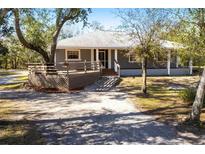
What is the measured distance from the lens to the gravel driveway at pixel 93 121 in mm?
10766

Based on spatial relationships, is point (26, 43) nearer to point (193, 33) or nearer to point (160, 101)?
point (160, 101)

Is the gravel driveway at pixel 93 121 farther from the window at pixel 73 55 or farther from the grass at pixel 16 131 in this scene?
the window at pixel 73 55

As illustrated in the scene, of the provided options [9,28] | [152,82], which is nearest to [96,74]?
[152,82]

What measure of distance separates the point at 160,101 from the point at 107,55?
16.3 meters

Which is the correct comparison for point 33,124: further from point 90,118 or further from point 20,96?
point 20,96

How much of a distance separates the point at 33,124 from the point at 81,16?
1497 centimetres

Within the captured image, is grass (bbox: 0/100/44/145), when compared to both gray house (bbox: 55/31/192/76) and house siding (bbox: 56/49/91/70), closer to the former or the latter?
gray house (bbox: 55/31/192/76)

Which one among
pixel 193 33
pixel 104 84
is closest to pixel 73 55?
pixel 104 84

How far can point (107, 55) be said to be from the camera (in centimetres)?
3384

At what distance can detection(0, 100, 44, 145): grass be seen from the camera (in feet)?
34.7

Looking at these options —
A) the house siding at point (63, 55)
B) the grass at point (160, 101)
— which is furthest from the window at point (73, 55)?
the grass at point (160, 101)

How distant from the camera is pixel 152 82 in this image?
2758 cm

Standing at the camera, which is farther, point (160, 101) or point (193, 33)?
point (160, 101)

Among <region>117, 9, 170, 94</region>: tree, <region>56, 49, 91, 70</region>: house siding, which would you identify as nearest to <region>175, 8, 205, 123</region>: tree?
<region>117, 9, 170, 94</region>: tree
